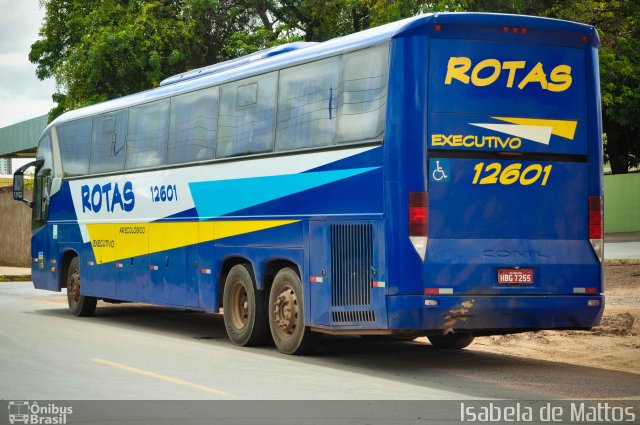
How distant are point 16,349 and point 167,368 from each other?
278 cm

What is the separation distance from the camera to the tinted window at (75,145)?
2044 centimetres

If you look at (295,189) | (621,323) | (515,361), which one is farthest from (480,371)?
(621,323)

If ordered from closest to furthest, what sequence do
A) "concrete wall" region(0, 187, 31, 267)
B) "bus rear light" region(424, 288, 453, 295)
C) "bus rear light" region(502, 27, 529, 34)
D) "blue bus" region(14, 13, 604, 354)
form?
"bus rear light" region(424, 288, 453, 295) → "blue bus" region(14, 13, 604, 354) → "bus rear light" region(502, 27, 529, 34) → "concrete wall" region(0, 187, 31, 267)

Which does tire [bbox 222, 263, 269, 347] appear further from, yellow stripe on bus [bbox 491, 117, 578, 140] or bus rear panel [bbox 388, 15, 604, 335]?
yellow stripe on bus [bbox 491, 117, 578, 140]

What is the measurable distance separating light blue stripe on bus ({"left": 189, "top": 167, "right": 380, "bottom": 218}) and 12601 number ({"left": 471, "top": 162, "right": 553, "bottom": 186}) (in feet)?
3.85

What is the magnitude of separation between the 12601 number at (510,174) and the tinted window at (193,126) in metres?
4.77

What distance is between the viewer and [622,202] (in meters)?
46.1

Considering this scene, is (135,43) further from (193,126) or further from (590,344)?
(590,344)

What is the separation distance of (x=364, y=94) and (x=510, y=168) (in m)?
1.80

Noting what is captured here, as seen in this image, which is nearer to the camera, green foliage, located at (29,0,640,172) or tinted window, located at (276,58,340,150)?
tinted window, located at (276,58,340,150)

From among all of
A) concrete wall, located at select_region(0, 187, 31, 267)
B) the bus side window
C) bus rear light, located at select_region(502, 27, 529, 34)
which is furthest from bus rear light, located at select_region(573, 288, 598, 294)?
concrete wall, located at select_region(0, 187, 31, 267)

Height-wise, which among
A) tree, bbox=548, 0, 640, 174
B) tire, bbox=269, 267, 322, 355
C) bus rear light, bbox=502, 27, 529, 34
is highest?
tree, bbox=548, 0, 640, 174

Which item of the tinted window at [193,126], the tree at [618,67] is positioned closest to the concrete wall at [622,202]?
the tree at [618,67]

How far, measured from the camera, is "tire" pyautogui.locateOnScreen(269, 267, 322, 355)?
13977 millimetres
